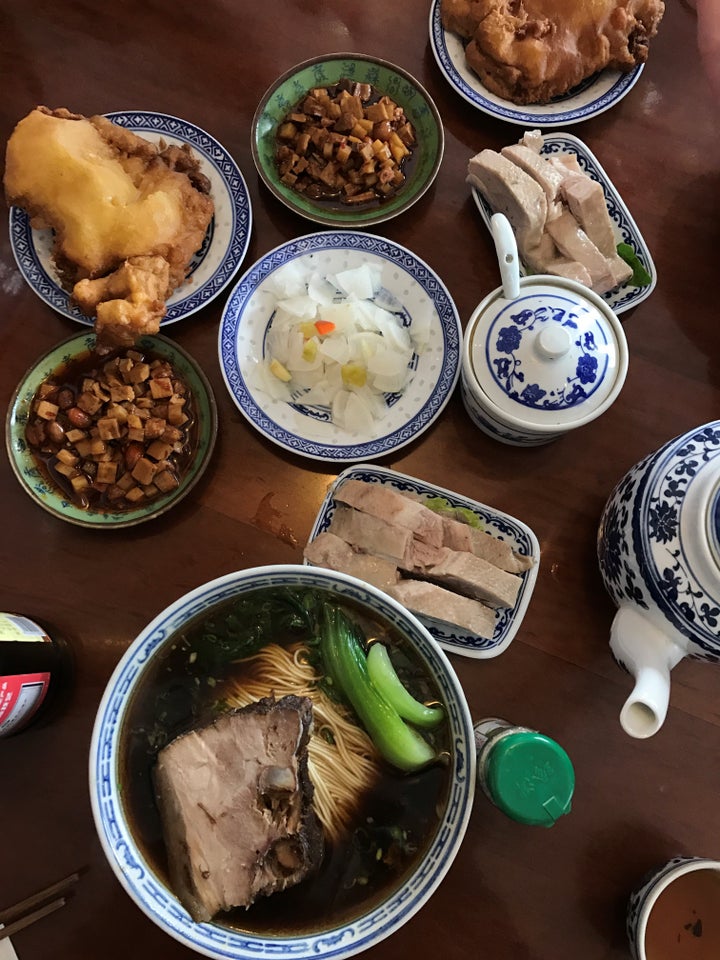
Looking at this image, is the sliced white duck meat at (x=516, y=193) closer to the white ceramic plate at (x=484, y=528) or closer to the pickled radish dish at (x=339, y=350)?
the pickled radish dish at (x=339, y=350)

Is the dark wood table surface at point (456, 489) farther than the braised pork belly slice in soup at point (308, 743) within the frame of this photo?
Yes

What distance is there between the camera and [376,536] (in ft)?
4.26

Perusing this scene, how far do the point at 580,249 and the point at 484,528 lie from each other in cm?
66

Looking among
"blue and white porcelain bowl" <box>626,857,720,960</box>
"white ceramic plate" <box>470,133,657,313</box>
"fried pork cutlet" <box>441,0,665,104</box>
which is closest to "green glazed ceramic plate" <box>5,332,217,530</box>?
"white ceramic plate" <box>470,133,657,313</box>

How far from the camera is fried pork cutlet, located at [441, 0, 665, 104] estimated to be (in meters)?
1.54

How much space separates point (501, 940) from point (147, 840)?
701 mm

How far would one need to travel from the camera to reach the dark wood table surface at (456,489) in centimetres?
124

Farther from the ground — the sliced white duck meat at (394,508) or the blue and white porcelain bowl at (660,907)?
the sliced white duck meat at (394,508)

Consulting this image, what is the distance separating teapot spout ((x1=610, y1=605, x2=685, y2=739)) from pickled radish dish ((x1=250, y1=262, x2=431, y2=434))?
645mm

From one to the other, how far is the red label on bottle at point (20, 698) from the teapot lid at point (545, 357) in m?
1.01

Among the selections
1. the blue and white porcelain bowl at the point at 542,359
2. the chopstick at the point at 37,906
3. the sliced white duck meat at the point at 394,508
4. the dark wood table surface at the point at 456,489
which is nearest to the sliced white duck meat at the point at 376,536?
the sliced white duck meat at the point at 394,508

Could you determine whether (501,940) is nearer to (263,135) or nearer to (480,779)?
(480,779)

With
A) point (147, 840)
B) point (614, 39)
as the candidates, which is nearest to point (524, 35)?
point (614, 39)

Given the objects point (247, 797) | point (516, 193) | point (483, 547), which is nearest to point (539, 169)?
point (516, 193)
